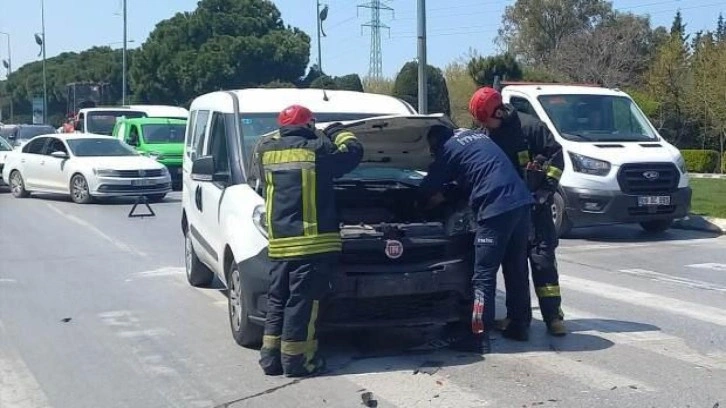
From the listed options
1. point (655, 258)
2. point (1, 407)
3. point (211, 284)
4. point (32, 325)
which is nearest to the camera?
point (1, 407)

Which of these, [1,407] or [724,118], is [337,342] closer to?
[1,407]

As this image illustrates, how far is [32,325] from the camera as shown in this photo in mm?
8977

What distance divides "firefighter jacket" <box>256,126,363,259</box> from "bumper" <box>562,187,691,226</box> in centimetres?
798

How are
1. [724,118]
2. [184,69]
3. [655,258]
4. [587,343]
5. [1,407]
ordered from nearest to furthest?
[1,407] → [587,343] → [655,258] → [724,118] → [184,69]

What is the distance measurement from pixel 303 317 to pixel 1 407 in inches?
76.8

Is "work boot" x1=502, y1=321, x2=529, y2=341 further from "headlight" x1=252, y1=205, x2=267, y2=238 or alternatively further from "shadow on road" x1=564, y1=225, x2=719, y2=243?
"shadow on road" x1=564, y1=225, x2=719, y2=243

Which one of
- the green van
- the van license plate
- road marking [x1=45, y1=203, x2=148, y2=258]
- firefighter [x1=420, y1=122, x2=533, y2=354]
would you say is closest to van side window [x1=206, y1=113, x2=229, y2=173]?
firefighter [x1=420, y1=122, x2=533, y2=354]

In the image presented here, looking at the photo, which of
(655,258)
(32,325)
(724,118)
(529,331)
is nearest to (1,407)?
(32,325)

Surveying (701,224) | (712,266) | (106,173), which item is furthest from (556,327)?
(106,173)

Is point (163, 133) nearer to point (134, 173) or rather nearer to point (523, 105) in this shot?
point (134, 173)

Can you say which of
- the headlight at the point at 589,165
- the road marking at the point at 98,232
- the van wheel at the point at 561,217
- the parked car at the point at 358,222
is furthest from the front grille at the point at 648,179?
the road marking at the point at 98,232

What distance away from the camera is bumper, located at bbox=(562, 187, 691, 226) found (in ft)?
47.2

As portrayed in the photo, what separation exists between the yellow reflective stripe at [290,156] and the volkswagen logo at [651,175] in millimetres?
8700

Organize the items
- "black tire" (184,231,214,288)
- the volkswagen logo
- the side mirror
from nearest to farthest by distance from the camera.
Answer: "black tire" (184,231,214,288), the volkswagen logo, the side mirror
